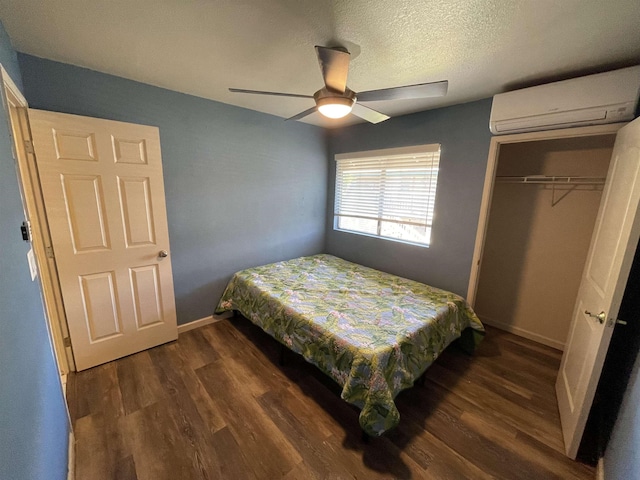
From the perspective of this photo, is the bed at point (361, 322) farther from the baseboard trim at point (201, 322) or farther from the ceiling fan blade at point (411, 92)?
the ceiling fan blade at point (411, 92)

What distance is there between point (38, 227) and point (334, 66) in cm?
228

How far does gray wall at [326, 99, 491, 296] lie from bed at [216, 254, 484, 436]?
248 millimetres

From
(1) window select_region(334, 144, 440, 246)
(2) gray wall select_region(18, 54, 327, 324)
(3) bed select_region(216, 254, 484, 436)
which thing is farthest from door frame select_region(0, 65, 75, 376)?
(1) window select_region(334, 144, 440, 246)

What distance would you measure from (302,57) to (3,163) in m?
1.63

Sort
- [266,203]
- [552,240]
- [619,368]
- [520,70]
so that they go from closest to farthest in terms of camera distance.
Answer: [619,368]
[520,70]
[552,240]
[266,203]

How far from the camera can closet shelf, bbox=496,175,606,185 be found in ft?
7.39

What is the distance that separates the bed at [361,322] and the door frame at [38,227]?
49.3 inches

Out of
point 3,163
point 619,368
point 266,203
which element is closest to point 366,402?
point 619,368

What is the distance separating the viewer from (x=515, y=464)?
4.72ft

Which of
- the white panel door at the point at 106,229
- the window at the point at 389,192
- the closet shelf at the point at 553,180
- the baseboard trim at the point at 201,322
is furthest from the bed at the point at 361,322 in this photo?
the closet shelf at the point at 553,180

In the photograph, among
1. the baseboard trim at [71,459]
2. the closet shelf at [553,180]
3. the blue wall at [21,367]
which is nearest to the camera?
the blue wall at [21,367]

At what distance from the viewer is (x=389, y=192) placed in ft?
10.0

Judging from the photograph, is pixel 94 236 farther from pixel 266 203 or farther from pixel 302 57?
pixel 302 57

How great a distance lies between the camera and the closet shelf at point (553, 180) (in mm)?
2252
